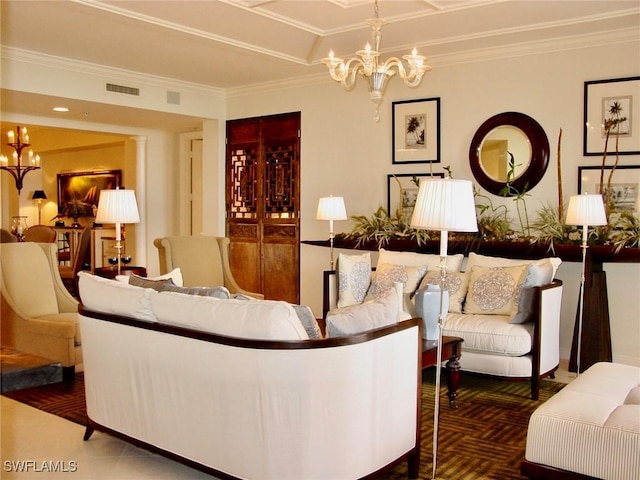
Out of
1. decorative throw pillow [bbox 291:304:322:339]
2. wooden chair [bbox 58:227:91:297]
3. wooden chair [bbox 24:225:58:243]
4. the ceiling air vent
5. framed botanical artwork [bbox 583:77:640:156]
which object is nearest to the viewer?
decorative throw pillow [bbox 291:304:322:339]

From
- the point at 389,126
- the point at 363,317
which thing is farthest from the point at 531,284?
→ the point at 389,126

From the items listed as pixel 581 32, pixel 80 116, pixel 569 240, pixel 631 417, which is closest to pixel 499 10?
pixel 581 32

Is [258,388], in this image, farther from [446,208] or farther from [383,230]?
[383,230]

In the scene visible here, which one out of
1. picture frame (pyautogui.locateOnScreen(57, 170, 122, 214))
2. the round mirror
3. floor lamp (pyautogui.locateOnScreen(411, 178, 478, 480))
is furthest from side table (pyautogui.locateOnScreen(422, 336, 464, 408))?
picture frame (pyautogui.locateOnScreen(57, 170, 122, 214))

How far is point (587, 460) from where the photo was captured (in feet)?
8.79

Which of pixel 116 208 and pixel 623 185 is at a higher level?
pixel 623 185

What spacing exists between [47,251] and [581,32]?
4777 millimetres

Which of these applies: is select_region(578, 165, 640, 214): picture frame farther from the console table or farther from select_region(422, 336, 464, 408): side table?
select_region(422, 336, 464, 408): side table

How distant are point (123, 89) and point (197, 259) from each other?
2.15m

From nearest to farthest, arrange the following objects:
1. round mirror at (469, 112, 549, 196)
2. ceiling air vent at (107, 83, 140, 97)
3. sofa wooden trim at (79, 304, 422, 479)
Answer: sofa wooden trim at (79, 304, 422, 479) → round mirror at (469, 112, 549, 196) → ceiling air vent at (107, 83, 140, 97)

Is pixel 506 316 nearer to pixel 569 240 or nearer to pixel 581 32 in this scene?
pixel 569 240

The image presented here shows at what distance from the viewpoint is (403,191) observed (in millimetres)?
6590

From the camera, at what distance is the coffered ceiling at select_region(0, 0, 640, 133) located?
4.85 meters

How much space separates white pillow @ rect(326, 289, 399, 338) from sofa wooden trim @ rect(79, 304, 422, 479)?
66mm
